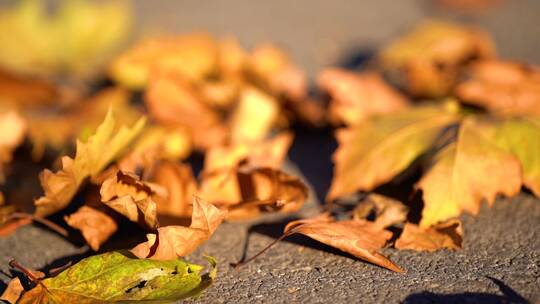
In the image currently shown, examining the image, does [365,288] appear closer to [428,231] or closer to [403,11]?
[428,231]

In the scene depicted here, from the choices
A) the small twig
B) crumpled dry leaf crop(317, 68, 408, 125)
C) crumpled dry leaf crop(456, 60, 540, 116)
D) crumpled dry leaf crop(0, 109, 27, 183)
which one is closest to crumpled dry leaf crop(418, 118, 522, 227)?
crumpled dry leaf crop(456, 60, 540, 116)

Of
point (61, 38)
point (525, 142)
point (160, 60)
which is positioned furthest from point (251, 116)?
point (61, 38)

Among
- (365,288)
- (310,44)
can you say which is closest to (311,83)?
(310,44)

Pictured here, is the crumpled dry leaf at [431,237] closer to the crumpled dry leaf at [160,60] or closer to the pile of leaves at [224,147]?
the pile of leaves at [224,147]

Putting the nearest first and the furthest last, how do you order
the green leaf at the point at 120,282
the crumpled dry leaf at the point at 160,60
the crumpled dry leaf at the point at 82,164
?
the green leaf at the point at 120,282 < the crumpled dry leaf at the point at 82,164 < the crumpled dry leaf at the point at 160,60

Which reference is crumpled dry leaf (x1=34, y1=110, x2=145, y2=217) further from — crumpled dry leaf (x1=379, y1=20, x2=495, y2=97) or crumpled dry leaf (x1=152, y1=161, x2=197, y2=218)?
crumpled dry leaf (x1=379, y1=20, x2=495, y2=97)

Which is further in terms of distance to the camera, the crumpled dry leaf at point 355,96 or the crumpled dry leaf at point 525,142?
the crumpled dry leaf at point 355,96

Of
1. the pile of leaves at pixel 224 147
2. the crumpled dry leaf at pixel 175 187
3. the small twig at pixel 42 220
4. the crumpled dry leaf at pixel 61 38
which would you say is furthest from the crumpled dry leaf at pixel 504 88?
the crumpled dry leaf at pixel 61 38
